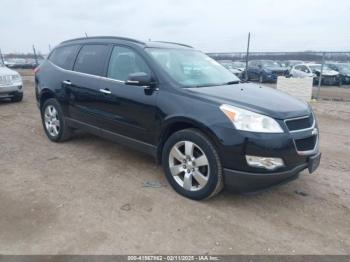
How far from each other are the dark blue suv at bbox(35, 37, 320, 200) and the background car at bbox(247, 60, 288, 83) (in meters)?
17.8

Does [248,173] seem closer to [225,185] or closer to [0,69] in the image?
[225,185]

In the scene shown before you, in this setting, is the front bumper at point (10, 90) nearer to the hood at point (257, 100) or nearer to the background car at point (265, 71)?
the hood at point (257, 100)

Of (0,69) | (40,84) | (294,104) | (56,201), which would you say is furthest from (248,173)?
(0,69)

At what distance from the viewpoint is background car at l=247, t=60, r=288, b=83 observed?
21.7 meters

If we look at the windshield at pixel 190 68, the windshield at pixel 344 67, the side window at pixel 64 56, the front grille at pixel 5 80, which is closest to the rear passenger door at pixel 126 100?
the windshield at pixel 190 68

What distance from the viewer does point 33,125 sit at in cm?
732

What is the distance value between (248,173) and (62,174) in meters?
2.58

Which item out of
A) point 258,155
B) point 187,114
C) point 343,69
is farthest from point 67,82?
point 343,69

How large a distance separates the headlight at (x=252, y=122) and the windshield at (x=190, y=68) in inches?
34.4

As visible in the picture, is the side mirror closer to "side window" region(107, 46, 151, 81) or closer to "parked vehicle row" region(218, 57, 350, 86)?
"side window" region(107, 46, 151, 81)

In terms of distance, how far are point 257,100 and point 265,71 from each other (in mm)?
19233

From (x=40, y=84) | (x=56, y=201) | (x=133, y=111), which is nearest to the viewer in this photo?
(x=56, y=201)

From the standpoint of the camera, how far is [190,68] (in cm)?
441

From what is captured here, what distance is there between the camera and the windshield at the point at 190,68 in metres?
4.11
